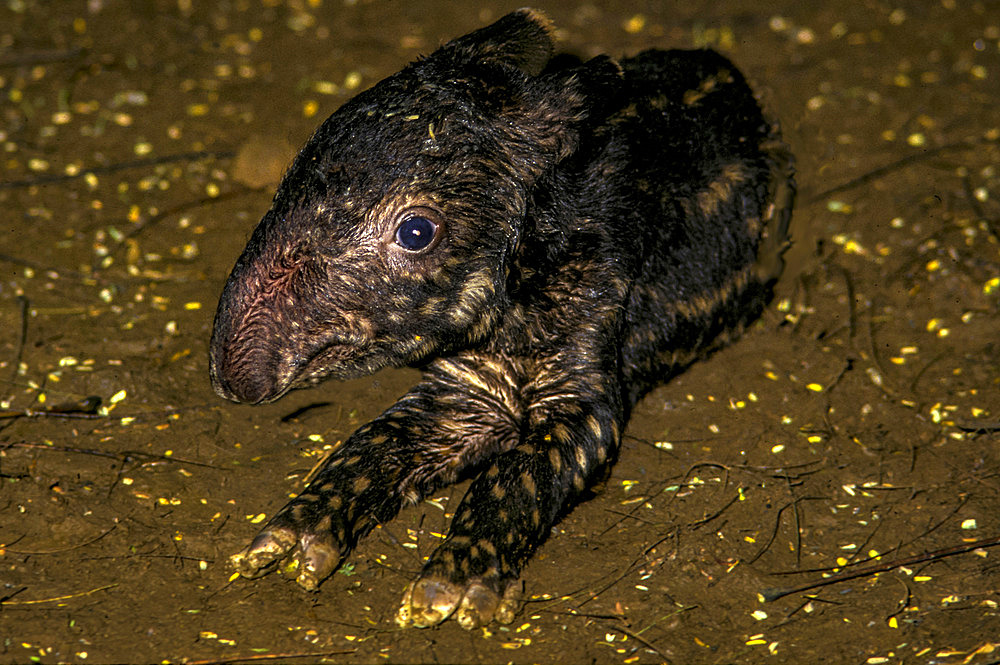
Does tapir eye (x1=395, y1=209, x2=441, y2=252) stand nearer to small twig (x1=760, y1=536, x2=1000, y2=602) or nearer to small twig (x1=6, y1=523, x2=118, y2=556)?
small twig (x1=6, y1=523, x2=118, y2=556)

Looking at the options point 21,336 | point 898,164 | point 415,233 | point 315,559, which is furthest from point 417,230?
point 898,164

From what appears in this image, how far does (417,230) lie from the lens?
4.51m

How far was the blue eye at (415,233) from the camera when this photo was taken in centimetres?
450

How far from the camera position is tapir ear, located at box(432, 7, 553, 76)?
493cm

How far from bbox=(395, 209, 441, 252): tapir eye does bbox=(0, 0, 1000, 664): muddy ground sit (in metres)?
1.45

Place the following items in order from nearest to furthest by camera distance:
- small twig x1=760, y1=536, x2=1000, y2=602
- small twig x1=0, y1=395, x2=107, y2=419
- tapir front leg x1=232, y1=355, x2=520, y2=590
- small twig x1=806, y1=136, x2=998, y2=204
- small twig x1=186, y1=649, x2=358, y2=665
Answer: small twig x1=186, y1=649, x2=358, y2=665 → tapir front leg x1=232, y1=355, x2=520, y2=590 → small twig x1=760, y1=536, x2=1000, y2=602 → small twig x1=0, y1=395, x2=107, y2=419 → small twig x1=806, y1=136, x2=998, y2=204

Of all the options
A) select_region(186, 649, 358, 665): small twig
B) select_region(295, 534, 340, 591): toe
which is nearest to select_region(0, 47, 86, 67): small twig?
select_region(295, 534, 340, 591): toe

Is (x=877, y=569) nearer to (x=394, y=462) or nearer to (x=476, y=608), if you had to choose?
(x=476, y=608)

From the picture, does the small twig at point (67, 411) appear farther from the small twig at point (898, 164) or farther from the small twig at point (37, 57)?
the small twig at point (898, 164)

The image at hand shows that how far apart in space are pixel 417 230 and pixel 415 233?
0.02 m

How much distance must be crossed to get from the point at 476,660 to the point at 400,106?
2388 mm

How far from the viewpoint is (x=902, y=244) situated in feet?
23.3

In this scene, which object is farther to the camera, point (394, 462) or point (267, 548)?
point (394, 462)

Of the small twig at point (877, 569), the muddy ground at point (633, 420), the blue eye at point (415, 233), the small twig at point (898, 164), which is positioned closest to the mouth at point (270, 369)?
the blue eye at point (415, 233)
